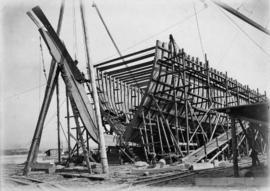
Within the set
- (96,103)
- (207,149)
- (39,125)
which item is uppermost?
(96,103)

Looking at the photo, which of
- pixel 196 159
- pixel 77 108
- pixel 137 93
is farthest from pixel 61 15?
A: pixel 137 93

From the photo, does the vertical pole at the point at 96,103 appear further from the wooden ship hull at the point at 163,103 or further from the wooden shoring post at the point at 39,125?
the wooden ship hull at the point at 163,103

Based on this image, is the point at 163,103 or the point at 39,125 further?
the point at 163,103

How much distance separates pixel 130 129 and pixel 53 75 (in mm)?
5927

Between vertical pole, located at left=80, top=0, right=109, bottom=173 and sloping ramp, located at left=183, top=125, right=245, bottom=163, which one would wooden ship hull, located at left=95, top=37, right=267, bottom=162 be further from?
vertical pole, located at left=80, top=0, right=109, bottom=173

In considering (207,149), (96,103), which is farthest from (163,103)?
(96,103)

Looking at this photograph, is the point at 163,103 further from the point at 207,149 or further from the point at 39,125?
the point at 39,125

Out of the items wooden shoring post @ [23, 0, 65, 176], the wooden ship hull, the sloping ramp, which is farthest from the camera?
the wooden ship hull

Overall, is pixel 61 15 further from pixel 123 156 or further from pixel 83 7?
pixel 123 156

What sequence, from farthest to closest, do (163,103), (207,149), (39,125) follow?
(163,103) < (207,149) < (39,125)

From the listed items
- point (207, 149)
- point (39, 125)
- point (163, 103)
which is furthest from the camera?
point (163, 103)

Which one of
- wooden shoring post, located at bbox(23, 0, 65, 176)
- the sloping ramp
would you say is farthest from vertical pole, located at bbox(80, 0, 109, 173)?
the sloping ramp

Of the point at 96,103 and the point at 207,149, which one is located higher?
the point at 96,103

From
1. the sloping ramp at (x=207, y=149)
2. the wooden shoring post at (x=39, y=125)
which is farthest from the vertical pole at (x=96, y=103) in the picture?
the sloping ramp at (x=207, y=149)
